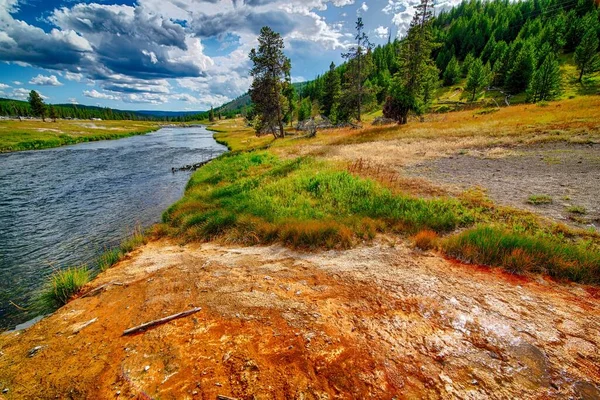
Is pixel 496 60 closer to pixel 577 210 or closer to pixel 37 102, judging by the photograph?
pixel 577 210

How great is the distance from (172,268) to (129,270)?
5.48ft

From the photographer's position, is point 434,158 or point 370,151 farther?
point 370,151

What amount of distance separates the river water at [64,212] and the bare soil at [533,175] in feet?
53.7

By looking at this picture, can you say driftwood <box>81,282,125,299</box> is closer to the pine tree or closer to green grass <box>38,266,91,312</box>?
green grass <box>38,266,91,312</box>

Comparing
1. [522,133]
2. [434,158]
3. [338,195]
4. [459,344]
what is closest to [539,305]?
[459,344]

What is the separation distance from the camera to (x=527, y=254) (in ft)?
19.8

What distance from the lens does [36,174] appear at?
25.2m

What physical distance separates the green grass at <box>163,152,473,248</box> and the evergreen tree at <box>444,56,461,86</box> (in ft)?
302

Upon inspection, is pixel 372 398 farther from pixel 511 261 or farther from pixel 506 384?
pixel 511 261

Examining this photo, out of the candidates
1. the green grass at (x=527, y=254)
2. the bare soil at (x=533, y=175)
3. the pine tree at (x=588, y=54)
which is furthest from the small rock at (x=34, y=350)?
the pine tree at (x=588, y=54)

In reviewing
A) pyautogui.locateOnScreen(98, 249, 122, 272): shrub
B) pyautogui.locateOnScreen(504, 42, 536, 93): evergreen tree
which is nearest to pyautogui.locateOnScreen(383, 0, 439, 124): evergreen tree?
pyautogui.locateOnScreen(98, 249, 122, 272): shrub

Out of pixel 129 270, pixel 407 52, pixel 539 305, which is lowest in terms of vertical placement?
pixel 129 270

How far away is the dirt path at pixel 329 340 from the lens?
11.0 ft

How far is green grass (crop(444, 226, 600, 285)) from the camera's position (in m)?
5.54
